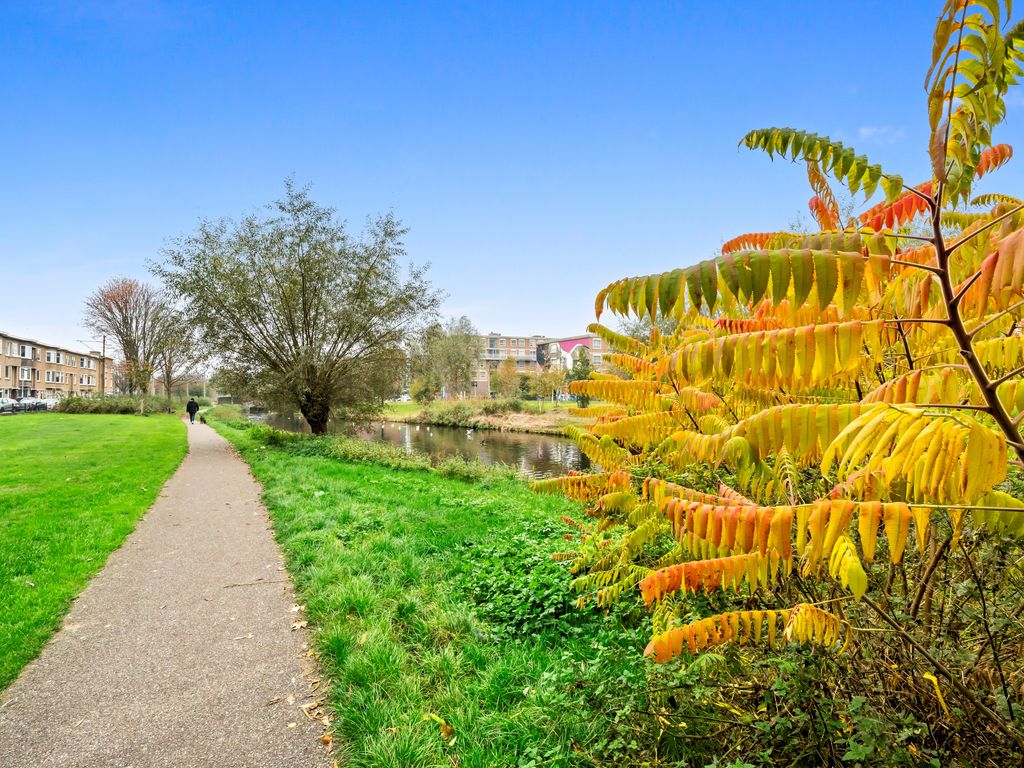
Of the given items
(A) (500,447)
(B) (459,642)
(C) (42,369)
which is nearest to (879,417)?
(B) (459,642)

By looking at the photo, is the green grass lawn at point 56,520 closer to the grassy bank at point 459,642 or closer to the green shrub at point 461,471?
the grassy bank at point 459,642

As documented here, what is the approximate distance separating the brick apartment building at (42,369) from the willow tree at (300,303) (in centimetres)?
4214

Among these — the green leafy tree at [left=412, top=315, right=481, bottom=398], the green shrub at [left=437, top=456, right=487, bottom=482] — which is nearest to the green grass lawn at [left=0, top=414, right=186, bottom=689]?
the green shrub at [left=437, top=456, right=487, bottom=482]

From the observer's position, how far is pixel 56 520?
792cm

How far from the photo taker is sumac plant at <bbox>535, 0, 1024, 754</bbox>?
130 centimetres

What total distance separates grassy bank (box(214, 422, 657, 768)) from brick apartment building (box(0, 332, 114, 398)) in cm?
5697

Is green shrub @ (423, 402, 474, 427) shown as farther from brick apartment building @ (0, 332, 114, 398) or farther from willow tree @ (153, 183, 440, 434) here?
brick apartment building @ (0, 332, 114, 398)

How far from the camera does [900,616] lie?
92.4 inches

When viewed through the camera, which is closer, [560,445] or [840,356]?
[840,356]

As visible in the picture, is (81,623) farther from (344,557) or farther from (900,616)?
(900,616)

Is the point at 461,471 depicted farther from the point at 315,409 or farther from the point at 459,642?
the point at 459,642

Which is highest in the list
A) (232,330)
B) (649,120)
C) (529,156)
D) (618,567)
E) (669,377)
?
(529,156)

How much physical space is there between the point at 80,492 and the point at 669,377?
12.1 m

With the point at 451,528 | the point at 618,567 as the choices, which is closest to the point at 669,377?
the point at 618,567
